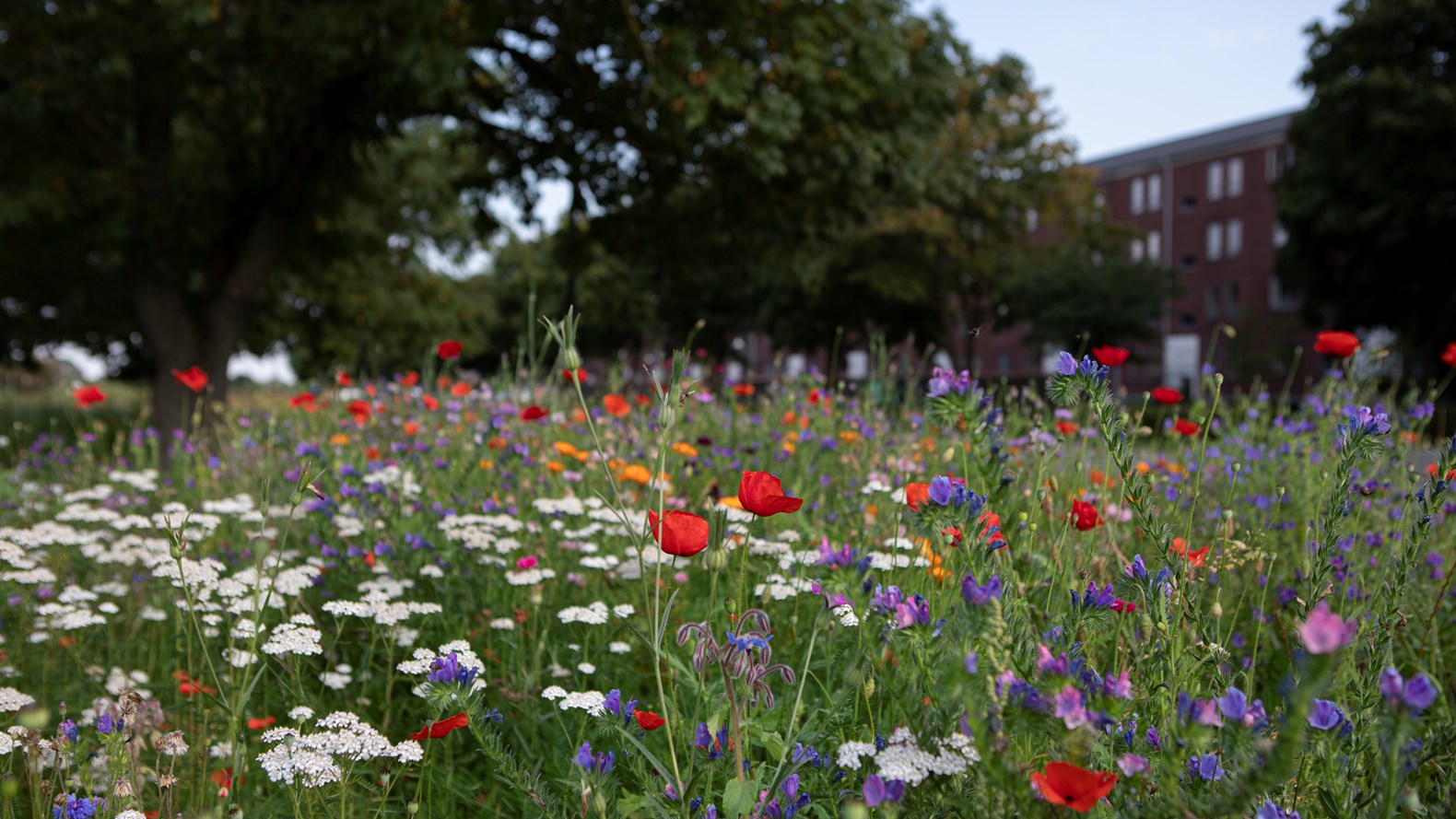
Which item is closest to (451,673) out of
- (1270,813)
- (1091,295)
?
(1270,813)

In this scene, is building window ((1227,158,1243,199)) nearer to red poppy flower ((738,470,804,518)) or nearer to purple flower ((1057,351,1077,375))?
purple flower ((1057,351,1077,375))

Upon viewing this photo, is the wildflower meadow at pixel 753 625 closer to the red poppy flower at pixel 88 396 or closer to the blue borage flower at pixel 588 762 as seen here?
the blue borage flower at pixel 588 762

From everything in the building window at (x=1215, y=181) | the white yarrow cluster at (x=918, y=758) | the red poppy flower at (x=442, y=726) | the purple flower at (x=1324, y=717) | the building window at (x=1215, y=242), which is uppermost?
the building window at (x=1215, y=181)

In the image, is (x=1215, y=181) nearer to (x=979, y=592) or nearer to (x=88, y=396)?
(x=88, y=396)

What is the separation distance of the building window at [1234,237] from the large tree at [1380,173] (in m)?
21.9

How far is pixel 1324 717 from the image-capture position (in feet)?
4.12

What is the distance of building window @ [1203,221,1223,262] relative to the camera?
47.6 m

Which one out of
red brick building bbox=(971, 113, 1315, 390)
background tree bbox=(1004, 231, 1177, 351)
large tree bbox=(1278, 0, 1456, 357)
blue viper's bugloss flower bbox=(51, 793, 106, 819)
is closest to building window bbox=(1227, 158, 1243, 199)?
red brick building bbox=(971, 113, 1315, 390)

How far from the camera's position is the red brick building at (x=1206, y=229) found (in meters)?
45.4

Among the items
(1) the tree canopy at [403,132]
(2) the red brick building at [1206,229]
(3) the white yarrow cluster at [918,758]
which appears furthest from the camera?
(2) the red brick building at [1206,229]

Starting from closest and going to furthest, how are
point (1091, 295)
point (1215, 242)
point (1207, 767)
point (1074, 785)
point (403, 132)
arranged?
point (1074, 785) → point (1207, 767) → point (403, 132) → point (1091, 295) → point (1215, 242)

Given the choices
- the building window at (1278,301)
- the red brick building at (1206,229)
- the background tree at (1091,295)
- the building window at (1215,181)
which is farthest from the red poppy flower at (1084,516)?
the building window at (1215,181)

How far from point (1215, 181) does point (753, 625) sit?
53676 millimetres

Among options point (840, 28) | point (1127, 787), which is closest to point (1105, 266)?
point (840, 28)
